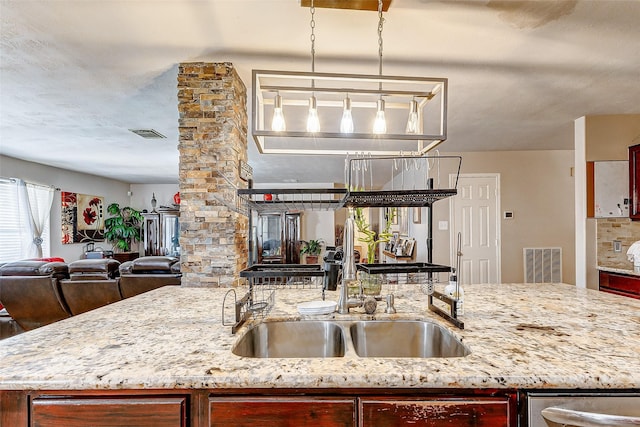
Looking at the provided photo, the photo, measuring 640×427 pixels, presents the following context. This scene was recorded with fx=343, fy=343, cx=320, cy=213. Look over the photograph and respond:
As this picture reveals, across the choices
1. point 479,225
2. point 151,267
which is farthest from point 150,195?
point 479,225

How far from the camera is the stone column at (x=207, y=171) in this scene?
7.95 feet

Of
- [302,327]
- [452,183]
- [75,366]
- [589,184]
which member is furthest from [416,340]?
[452,183]

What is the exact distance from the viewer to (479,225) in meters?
5.49

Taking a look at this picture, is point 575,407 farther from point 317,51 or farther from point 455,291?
point 317,51

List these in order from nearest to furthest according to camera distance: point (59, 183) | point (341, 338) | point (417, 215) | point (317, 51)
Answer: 1. point (341, 338)
2. point (317, 51)
3. point (417, 215)
4. point (59, 183)

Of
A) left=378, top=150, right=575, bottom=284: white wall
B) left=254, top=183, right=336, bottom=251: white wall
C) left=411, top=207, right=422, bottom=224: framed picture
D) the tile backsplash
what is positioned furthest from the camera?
left=254, top=183, right=336, bottom=251: white wall

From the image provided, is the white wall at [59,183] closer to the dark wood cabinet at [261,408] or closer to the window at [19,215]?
the window at [19,215]

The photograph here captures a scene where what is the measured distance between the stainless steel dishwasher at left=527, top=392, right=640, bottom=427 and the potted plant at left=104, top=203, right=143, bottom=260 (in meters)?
8.34

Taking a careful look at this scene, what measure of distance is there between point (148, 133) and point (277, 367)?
4.08 metres

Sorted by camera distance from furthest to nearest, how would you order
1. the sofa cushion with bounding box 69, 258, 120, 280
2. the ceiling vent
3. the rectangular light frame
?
the ceiling vent, the sofa cushion with bounding box 69, 258, 120, 280, the rectangular light frame

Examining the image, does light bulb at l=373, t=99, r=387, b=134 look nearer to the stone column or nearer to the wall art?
the stone column

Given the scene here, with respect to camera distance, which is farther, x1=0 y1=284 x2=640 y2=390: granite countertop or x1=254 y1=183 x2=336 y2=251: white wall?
x1=254 y1=183 x2=336 y2=251: white wall

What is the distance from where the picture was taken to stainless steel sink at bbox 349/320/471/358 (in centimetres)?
142

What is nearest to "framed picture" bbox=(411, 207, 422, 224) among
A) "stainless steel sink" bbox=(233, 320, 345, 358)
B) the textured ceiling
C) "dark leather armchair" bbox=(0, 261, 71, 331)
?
the textured ceiling
